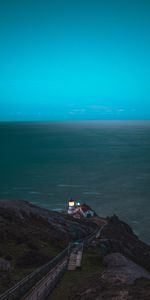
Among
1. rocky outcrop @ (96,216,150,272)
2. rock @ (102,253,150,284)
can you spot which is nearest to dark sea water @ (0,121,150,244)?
rocky outcrop @ (96,216,150,272)

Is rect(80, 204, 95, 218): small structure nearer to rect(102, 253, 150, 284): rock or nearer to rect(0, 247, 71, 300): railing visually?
rect(102, 253, 150, 284): rock

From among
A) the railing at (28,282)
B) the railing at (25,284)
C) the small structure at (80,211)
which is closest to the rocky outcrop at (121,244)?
the small structure at (80,211)

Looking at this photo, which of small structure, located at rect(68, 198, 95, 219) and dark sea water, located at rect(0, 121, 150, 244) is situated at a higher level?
small structure, located at rect(68, 198, 95, 219)

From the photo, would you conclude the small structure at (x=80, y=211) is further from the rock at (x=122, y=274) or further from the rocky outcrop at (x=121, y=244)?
the rock at (x=122, y=274)

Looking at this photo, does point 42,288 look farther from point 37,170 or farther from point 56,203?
point 37,170

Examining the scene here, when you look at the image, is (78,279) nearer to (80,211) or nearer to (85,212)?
(85,212)

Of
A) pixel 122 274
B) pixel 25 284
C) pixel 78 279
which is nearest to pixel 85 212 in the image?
pixel 78 279

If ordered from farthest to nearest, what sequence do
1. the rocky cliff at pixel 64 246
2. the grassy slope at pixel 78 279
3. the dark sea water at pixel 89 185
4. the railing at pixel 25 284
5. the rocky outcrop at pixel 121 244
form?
the dark sea water at pixel 89 185 < the rocky outcrop at pixel 121 244 < the grassy slope at pixel 78 279 < the rocky cliff at pixel 64 246 < the railing at pixel 25 284

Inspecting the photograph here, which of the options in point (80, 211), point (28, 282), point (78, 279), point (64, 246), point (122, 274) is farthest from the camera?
point (80, 211)

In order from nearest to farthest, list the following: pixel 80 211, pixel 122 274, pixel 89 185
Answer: pixel 122 274
pixel 80 211
pixel 89 185

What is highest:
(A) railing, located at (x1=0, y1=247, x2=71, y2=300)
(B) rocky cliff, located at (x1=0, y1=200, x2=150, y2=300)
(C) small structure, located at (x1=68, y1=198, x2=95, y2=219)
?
(A) railing, located at (x1=0, y1=247, x2=71, y2=300)

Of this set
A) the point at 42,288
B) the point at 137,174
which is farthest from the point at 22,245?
the point at 137,174
